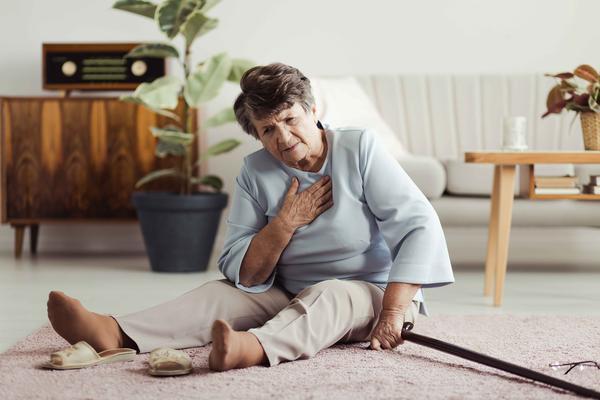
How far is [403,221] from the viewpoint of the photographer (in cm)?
199

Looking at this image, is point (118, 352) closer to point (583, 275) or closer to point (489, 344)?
point (489, 344)

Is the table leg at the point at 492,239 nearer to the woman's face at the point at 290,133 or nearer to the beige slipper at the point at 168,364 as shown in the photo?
the woman's face at the point at 290,133

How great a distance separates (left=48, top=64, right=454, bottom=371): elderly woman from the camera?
75.0 inches

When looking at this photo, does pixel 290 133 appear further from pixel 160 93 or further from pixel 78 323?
pixel 160 93

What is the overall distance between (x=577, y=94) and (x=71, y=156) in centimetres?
232

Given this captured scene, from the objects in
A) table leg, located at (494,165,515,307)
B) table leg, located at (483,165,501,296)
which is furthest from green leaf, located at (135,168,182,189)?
table leg, located at (494,165,515,307)

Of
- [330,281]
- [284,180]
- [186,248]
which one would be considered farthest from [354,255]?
[186,248]

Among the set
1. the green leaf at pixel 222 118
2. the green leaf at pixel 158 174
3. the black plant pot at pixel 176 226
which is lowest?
the black plant pot at pixel 176 226

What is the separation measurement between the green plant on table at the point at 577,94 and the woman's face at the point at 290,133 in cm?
123

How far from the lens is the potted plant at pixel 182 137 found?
11.7 ft

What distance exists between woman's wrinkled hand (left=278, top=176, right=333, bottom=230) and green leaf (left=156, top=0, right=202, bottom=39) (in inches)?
67.5

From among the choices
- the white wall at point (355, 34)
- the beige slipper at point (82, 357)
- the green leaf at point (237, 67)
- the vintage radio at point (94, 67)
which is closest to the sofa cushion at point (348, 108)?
the green leaf at point (237, 67)

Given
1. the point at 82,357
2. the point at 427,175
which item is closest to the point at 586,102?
the point at 427,175

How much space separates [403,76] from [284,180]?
224 cm
